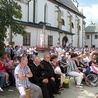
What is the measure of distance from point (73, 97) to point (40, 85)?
1590 millimetres

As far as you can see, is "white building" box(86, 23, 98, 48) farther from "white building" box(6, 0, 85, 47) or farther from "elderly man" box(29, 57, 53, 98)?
"elderly man" box(29, 57, 53, 98)

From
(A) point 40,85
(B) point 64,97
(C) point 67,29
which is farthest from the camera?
(C) point 67,29

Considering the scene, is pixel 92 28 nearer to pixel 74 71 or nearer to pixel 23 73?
pixel 74 71

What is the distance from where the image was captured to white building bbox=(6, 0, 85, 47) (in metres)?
31.8

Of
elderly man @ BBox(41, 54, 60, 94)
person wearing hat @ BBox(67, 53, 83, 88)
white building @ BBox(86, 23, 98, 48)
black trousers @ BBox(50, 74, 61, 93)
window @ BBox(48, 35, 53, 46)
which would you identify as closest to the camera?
elderly man @ BBox(41, 54, 60, 94)

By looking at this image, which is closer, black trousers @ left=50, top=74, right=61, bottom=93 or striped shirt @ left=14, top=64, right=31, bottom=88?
striped shirt @ left=14, top=64, right=31, bottom=88

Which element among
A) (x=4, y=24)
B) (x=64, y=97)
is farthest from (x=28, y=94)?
(x=4, y=24)

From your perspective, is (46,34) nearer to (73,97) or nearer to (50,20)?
(50,20)

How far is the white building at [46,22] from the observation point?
104 ft

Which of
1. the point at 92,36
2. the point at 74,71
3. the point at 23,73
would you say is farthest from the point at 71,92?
the point at 92,36

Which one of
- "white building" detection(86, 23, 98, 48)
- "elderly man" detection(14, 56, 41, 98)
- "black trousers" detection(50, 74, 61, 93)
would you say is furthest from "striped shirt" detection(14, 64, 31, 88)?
"white building" detection(86, 23, 98, 48)

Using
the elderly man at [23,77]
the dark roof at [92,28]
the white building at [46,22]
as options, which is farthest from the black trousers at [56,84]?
the dark roof at [92,28]

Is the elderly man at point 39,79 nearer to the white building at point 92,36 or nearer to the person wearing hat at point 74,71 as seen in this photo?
the person wearing hat at point 74,71

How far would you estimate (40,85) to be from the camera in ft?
25.1
